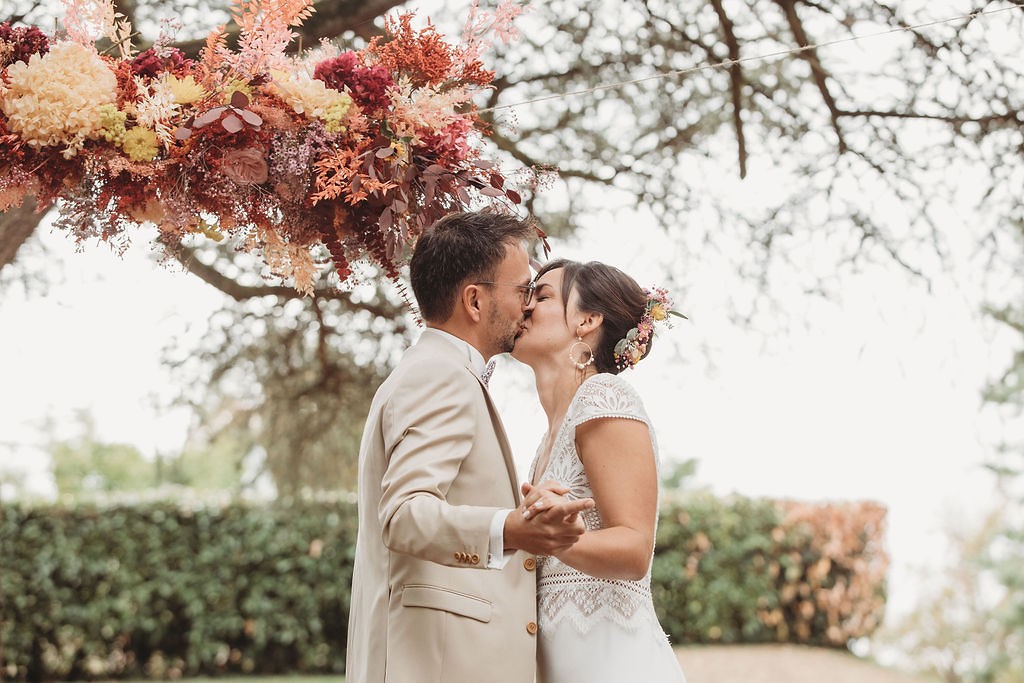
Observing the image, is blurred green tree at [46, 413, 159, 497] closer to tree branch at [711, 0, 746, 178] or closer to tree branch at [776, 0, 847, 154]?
tree branch at [711, 0, 746, 178]

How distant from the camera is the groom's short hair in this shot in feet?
7.99

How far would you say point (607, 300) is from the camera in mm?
2867

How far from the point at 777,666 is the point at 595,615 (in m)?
7.23

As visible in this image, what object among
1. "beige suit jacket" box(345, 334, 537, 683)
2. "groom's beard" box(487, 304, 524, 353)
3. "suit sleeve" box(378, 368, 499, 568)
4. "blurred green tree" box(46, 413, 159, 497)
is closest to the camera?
"suit sleeve" box(378, 368, 499, 568)

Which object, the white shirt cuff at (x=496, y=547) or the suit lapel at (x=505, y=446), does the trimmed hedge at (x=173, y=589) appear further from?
the white shirt cuff at (x=496, y=547)

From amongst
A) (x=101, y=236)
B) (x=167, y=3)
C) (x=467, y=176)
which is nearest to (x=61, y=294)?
(x=167, y=3)

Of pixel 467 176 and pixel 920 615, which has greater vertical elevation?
pixel 467 176

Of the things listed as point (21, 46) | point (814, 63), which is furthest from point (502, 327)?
point (814, 63)

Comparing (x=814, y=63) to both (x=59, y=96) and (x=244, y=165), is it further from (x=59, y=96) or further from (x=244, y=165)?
(x=59, y=96)

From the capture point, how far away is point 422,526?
6.61 ft

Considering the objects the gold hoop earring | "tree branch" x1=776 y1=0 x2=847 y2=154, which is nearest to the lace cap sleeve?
the gold hoop earring

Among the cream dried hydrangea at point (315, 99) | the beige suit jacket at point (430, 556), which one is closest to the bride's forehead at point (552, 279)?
the beige suit jacket at point (430, 556)

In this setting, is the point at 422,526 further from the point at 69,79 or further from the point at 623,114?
the point at 623,114

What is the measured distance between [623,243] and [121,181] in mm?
3860
